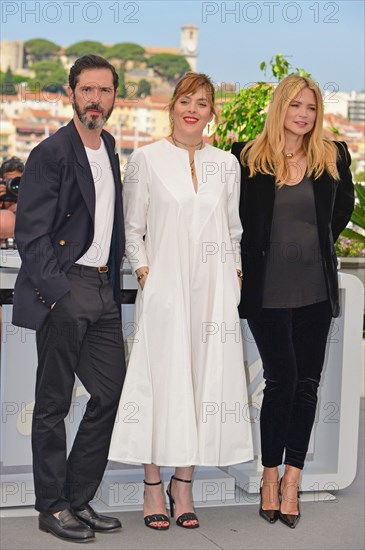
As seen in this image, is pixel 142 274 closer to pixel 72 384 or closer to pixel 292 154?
pixel 72 384

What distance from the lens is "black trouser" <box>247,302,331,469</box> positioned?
3.54 meters

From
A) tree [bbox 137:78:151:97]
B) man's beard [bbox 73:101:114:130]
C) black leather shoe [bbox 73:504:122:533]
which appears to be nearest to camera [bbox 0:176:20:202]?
man's beard [bbox 73:101:114:130]

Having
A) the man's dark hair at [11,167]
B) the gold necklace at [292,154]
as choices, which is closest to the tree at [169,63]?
the man's dark hair at [11,167]

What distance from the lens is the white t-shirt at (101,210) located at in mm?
3311

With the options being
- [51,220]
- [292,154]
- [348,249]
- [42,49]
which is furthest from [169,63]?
[51,220]

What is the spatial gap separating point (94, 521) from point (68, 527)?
14cm

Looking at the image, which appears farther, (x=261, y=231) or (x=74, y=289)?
(x=261, y=231)

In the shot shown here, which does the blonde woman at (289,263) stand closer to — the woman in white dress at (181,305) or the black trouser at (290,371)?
the black trouser at (290,371)

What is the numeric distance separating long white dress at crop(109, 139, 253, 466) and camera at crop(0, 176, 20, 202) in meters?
1.87

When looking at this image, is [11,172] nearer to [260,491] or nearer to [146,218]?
[146,218]

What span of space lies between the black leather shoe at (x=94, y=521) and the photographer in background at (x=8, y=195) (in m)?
1.57

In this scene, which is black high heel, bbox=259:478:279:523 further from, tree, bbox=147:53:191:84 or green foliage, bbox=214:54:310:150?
tree, bbox=147:53:191:84

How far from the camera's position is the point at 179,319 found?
3.44m

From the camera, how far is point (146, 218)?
347cm
